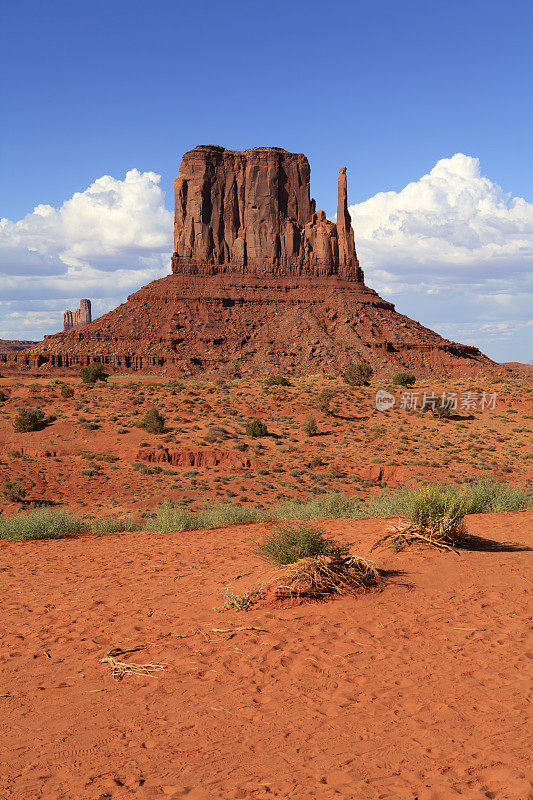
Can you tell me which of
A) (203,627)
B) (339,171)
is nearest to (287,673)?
(203,627)

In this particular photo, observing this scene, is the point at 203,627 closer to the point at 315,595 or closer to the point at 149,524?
the point at 315,595

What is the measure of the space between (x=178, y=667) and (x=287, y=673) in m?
1.17

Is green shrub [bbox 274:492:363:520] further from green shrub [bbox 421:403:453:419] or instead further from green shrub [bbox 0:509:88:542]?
green shrub [bbox 421:403:453:419]

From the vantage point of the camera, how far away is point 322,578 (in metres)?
7.84

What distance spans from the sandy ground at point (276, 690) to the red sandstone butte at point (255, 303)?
3201 inches

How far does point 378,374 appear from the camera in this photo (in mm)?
88062

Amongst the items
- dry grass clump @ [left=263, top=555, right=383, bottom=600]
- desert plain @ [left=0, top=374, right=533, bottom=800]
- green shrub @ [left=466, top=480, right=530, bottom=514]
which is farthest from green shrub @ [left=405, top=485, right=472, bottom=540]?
→ green shrub @ [left=466, top=480, right=530, bottom=514]

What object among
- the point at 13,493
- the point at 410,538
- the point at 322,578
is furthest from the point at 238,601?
the point at 13,493

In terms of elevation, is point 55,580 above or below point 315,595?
below

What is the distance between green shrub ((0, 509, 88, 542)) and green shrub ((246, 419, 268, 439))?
2006 centimetres

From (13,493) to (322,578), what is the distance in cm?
1957

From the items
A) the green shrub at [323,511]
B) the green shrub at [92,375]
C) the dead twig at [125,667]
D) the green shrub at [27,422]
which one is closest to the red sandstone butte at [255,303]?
the green shrub at [92,375]

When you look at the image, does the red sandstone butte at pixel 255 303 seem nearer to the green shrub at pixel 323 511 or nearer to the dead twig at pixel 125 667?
the green shrub at pixel 323 511

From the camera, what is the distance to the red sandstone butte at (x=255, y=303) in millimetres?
94625
